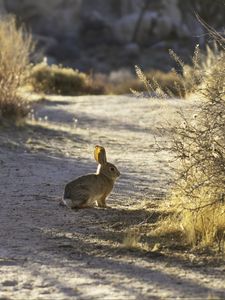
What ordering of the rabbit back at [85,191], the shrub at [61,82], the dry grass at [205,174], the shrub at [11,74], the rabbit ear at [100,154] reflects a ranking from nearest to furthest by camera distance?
the dry grass at [205,174], the rabbit back at [85,191], the rabbit ear at [100,154], the shrub at [11,74], the shrub at [61,82]

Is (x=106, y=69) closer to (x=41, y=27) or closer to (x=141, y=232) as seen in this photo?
(x=41, y=27)

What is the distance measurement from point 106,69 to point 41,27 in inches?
249

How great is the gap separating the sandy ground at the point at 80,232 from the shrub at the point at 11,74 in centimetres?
132

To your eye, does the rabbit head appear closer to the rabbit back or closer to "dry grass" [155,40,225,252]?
the rabbit back

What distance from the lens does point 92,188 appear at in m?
8.05

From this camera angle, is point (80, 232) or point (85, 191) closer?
point (80, 232)

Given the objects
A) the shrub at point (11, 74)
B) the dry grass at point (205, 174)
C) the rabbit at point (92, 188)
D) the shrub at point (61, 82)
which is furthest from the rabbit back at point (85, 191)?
the shrub at point (61, 82)

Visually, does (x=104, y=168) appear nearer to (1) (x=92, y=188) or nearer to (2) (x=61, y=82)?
(1) (x=92, y=188)

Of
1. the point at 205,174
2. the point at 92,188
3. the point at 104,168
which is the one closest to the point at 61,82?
the point at 104,168

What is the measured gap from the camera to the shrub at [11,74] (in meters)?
15.5

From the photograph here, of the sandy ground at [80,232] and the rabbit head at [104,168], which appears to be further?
the rabbit head at [104,168]

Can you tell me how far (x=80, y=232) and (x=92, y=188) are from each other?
1.06 metres

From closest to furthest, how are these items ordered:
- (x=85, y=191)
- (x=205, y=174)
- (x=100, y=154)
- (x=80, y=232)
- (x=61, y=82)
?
(x=205, y=174) < (x=80, y=232) < (x=85, y=191) < (x=100, y=154) < (x=61, y=82)

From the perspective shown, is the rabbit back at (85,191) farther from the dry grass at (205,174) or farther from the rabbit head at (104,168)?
the dry grass at (205,174)
